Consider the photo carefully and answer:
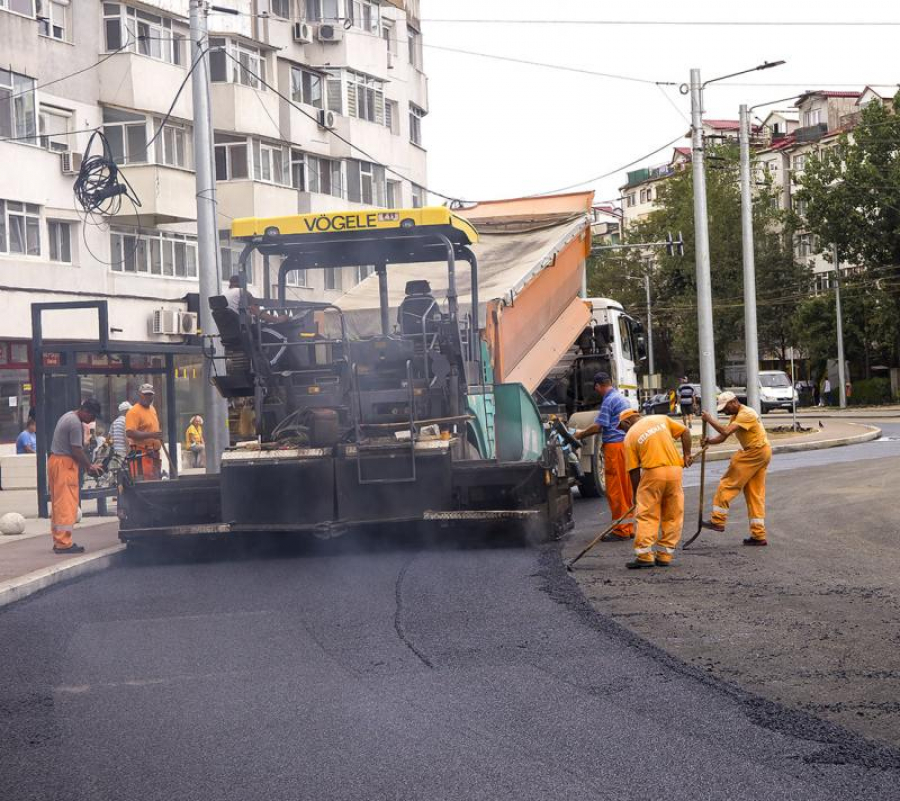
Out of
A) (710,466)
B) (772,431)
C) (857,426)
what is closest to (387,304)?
(710,466)

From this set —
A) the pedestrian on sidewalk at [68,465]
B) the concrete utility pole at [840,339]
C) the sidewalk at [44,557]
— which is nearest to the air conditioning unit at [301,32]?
the sidewalk at [44,557]

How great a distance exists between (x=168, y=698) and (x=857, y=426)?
1410 inches

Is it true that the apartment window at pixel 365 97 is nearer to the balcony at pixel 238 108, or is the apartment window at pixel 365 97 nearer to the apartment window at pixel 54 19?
the balcony at pixel 238 108

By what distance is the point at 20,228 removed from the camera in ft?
100

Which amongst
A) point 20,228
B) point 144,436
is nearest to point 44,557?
point 144,436

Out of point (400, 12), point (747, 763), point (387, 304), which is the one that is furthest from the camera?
point (400, 12)

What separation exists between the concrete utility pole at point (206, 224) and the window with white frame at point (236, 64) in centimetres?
1780

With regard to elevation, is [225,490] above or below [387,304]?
below

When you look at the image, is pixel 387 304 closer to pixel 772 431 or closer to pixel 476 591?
pixel 476 591

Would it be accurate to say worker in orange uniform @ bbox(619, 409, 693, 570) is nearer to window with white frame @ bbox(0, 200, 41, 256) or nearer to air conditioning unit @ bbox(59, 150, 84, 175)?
window with white frame @ bbox(0, 200, 41, 256)

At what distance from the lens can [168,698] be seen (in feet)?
23.8

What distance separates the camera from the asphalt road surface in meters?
5.57

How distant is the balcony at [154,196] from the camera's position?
33.4 metres

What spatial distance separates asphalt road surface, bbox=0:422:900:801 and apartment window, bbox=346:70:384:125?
111ft
